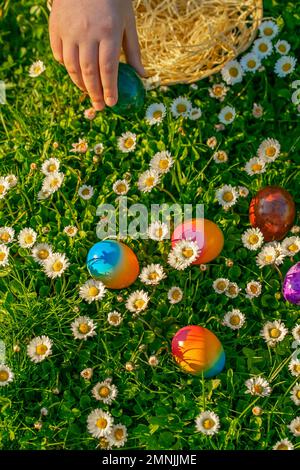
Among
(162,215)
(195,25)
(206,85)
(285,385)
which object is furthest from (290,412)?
(195,25)

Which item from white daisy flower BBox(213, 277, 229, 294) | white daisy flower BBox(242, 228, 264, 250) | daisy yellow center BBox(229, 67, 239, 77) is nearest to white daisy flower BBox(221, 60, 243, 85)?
daisy yellow center BBox(229, 67, 239, 77)

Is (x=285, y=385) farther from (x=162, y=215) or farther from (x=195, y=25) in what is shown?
(x=195, y=25)

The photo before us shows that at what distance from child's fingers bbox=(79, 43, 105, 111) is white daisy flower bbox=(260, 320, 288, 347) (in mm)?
675

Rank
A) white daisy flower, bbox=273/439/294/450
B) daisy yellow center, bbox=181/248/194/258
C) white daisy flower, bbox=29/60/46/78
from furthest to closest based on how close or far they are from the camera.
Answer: white daisy flower, bbox=29/60/46/78
daisy yellow center, bbox=181/248/194/258
white daisy flower, bbox=273/439/294/450

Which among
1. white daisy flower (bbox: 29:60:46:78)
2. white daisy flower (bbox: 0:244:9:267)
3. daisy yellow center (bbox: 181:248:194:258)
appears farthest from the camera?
white daisy flower (bbox: 29:60:46:78)

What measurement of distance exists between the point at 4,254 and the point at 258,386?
2.34ft

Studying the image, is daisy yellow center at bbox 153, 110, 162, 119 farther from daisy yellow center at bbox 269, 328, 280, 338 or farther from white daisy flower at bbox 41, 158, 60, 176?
daisy yellow center at bbox 269, 328, 280, 338

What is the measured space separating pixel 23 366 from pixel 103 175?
0.55 m

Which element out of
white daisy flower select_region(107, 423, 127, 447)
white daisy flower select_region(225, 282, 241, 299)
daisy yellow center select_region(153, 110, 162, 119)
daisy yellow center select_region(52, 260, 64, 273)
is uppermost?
→ daisy yellow center select_region(153, 110, 162, 119)

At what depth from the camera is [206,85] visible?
6.10ft

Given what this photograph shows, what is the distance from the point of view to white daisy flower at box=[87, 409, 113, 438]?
5.00 feet

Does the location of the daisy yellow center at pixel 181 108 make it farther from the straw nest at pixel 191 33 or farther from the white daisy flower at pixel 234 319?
the white daisy flower at pixel 234 319

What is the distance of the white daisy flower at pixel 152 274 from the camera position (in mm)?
1630

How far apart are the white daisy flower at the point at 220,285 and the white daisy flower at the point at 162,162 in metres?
0.32
